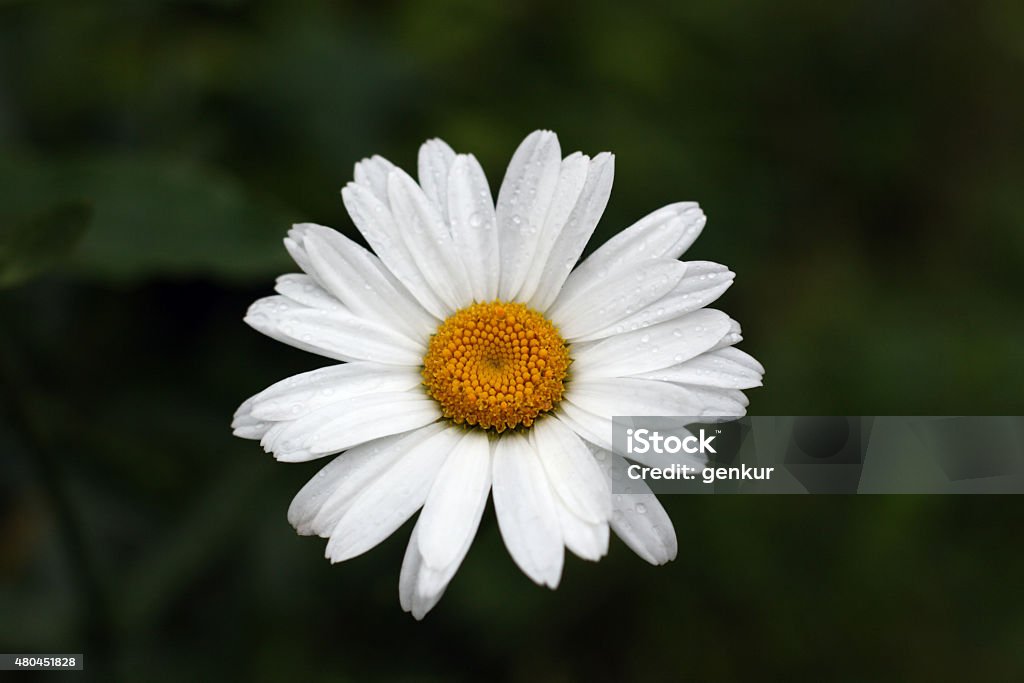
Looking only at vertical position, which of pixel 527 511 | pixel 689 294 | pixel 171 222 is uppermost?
pixel 171 222

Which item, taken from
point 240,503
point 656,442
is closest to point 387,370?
point 656,442

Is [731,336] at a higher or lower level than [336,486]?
higher

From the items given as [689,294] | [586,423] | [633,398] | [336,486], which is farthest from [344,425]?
[689,294]

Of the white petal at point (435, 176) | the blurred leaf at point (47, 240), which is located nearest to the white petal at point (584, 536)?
the white petal at point (435, 176)

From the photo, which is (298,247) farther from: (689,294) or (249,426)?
(689,294)

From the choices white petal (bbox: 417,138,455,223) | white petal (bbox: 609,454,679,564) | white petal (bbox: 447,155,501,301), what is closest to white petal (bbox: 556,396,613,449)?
white petal (bbox: 609,454,679,564)

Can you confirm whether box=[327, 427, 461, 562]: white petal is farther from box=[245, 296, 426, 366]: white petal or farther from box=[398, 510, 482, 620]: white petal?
box=[245, 296, 426, 366]: white petal

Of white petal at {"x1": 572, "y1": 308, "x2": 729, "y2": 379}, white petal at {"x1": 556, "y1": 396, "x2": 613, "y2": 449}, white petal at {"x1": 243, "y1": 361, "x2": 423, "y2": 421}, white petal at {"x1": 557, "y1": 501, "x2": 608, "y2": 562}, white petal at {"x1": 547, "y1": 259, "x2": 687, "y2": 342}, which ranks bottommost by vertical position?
white petal at {"x1": 557, "y1": 501, "x2": 608, "y2": 562}
